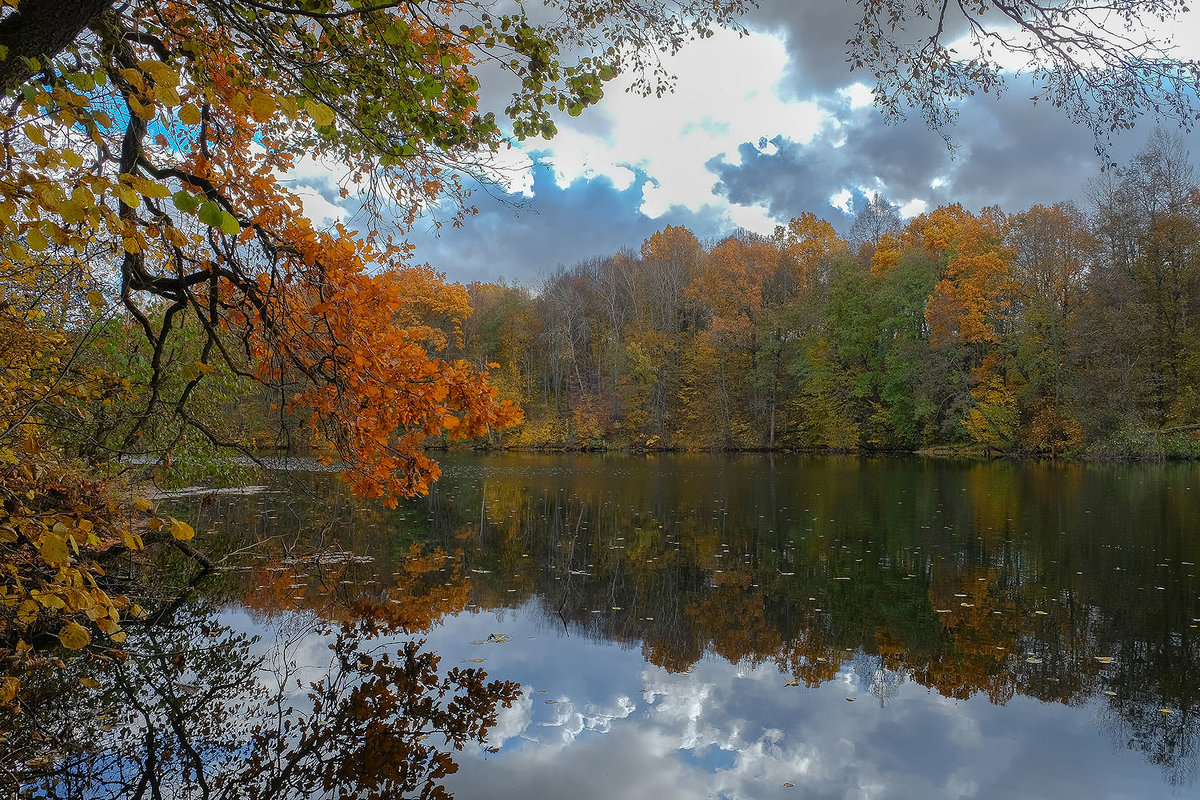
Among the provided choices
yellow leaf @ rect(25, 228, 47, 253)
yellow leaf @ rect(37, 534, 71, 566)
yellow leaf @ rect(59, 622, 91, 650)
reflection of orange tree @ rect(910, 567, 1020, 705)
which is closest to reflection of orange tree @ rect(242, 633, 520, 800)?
yellow leaf @ rect(59, 622, 91, 650)

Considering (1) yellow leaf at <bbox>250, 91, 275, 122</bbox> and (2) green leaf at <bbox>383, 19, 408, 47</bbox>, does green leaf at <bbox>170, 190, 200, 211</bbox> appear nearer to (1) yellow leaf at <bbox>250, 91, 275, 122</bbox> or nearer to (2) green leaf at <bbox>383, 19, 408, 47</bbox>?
(1) yellow leaf at <bbox>250, 91, 275, 122</bbox>

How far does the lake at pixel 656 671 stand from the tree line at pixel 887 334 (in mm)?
23364

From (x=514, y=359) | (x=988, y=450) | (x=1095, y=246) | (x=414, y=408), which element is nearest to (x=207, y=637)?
(x=414, y=408)

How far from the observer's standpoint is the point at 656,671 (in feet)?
19.4

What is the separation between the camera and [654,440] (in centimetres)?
4372

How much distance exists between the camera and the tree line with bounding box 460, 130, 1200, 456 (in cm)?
3034

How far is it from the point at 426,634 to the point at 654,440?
3755cm

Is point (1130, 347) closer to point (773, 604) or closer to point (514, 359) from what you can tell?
point (773, 604)

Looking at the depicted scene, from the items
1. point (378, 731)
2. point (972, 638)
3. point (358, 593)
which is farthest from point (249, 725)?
point (972, 638)

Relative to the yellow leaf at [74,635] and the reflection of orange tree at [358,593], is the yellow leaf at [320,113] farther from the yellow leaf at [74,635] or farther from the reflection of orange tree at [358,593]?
the reflection of orange tree at [358,593]

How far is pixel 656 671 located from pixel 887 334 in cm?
3698

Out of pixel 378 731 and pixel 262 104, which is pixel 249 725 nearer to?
pixel 378 731

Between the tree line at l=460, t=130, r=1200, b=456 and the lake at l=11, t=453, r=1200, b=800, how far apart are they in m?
23.4

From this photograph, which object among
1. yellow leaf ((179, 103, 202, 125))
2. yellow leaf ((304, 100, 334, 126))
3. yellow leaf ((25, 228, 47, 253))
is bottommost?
yellow leaf ((25, 228, 47, 253))
